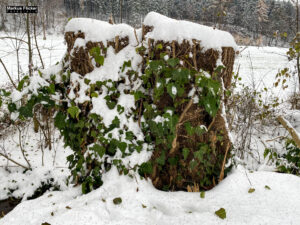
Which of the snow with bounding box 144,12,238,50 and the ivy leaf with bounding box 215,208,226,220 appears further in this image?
the snow with bounding box 144,12,238,50

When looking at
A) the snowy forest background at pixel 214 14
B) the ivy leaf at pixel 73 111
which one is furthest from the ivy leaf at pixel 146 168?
the snowy forest background at pixel 214 14

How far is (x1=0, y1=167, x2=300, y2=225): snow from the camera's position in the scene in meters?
1.63

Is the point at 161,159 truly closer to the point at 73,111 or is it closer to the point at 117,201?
the point at 117,201

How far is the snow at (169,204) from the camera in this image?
5.35 ft

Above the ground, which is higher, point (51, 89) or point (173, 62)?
point (173, 62)

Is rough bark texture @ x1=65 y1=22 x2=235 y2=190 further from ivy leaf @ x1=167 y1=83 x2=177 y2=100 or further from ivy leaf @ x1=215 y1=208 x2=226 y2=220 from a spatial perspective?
ivy leaf @ x1=215 y1=208 x2=226 y2=220

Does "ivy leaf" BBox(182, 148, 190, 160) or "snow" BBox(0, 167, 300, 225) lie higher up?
"ivy leaf" BBox(182, 148, 190, 160)

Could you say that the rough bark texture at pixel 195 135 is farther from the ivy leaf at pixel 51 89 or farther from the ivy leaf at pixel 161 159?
the ivy leaf at pixel 51 89

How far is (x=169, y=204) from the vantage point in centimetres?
185

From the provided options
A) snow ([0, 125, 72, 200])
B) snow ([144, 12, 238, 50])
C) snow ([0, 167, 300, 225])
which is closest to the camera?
snow ([0, 167, 300, 225])

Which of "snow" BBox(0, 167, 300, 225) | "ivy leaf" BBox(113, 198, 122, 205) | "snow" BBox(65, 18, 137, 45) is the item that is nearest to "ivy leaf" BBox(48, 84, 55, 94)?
"snow" BBox(65, 18, 137, 45)

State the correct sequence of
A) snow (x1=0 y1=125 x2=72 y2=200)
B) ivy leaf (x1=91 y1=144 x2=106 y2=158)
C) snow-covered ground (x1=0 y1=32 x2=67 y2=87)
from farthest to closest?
snow-covered ground (x1=0 y1=32 x2=67 y2=87) → snow (x1=0 y1=125 x2=72 y2=200) → ivy leaf (x1=91 y1=144 x2=106 y2=158)

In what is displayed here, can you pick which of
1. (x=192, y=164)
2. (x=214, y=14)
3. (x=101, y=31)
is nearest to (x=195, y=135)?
(x=192, y=164)

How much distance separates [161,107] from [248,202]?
1.16m
